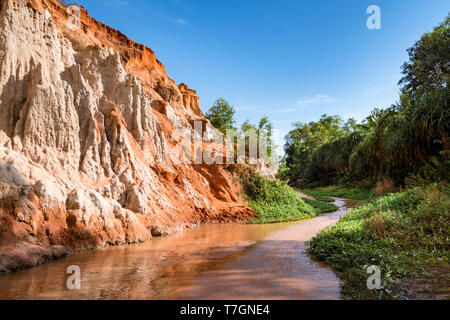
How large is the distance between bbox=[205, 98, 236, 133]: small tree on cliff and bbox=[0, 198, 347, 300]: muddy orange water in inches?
842

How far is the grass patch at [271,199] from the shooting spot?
1606cm

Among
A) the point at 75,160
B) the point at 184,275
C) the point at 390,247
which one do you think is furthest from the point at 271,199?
the point at 184,275

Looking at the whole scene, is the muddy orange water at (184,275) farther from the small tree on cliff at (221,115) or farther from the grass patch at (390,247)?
the small tree on cliff at (221,115)

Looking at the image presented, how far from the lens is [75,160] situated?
939cm

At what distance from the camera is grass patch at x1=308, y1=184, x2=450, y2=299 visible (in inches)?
169

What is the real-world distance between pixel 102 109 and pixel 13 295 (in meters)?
9.17

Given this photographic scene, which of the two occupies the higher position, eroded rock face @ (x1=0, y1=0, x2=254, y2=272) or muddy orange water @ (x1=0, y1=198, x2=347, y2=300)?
eroded rock face @ (x1=0, y1=0, x2=254, y2=272)

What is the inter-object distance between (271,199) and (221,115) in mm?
13448

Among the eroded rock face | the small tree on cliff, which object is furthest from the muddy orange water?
the small tree on cliff

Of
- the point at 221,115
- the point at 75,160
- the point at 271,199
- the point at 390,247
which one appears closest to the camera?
the point at 390,247

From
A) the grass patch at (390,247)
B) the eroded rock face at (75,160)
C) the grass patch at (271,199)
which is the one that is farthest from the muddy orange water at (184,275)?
the grass patch at (271,199)

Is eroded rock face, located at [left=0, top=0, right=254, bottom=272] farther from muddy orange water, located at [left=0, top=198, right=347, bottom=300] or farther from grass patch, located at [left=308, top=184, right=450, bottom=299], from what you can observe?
grass patch, located at [left=308, top=184, right=450, bottom=299]

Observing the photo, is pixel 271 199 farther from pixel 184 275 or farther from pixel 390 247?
pixel 184 275
